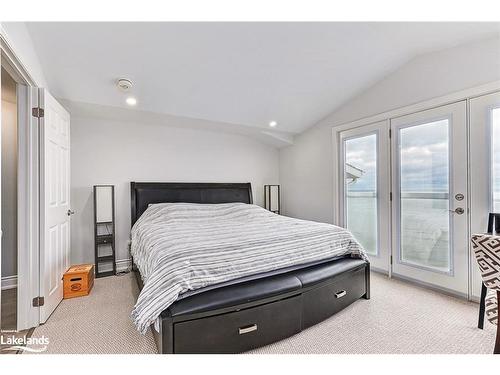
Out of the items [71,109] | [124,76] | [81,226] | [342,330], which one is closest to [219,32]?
[124,76]

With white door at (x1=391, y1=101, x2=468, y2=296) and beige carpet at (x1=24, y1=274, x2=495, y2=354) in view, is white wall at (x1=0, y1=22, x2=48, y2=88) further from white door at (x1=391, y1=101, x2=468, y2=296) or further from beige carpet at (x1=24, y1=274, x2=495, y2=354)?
white door at (x1=391, y1=101, x2=468, y2=296)

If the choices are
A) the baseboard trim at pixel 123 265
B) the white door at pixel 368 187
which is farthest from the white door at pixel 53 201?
the white door at pixel 368 187

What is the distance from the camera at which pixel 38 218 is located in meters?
2.03

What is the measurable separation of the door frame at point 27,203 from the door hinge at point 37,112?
2 centimetres

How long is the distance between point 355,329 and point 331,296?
284 millimetres

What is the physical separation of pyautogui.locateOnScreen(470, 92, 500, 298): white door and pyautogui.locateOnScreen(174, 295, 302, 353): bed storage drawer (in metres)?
1.97

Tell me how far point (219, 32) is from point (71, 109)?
2.15 m

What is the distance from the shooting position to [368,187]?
11.1 feet

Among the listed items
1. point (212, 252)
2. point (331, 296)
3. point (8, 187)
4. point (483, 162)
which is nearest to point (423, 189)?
point (483, 162)

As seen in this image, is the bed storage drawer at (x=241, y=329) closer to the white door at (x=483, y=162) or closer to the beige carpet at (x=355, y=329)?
the beige carpet at (x=355, y=329)

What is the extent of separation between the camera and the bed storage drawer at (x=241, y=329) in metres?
1.50

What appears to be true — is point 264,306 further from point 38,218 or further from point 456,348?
point 38,218

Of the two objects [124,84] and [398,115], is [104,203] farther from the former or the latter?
[398,115]
